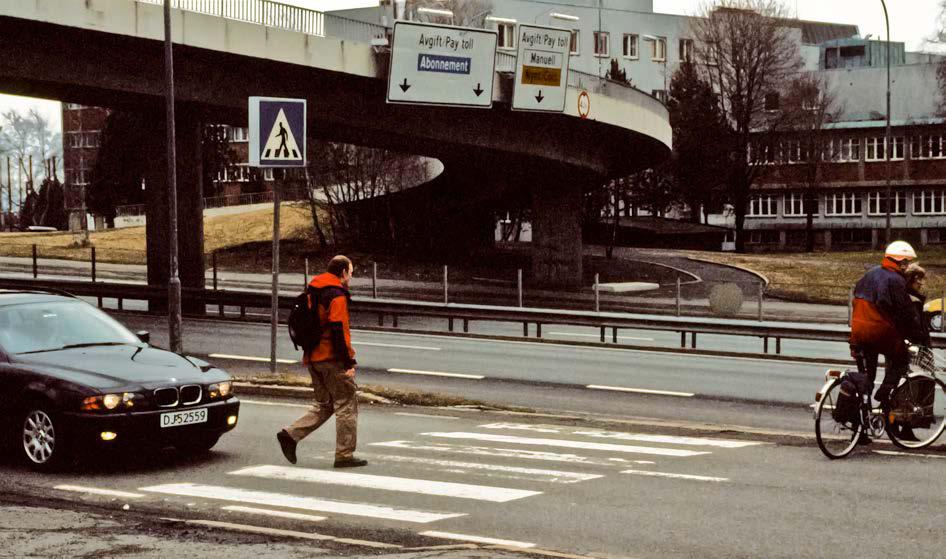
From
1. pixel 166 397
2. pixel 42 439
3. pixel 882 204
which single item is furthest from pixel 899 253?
pixel 882 204

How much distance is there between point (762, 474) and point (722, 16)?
64340 mm

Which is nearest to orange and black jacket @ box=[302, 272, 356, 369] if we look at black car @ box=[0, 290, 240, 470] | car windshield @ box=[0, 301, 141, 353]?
black car @ box=[0, 290, 240, 470]

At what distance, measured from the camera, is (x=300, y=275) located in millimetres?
46000

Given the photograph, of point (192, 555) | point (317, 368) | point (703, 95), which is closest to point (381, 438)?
point (317, 368)

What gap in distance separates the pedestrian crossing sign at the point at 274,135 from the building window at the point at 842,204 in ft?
245

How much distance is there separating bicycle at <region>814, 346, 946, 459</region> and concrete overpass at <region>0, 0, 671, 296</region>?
1780cm

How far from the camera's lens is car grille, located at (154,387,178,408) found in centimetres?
1015

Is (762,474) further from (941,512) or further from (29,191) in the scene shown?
(29,191)

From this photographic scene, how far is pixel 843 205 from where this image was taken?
8588cm

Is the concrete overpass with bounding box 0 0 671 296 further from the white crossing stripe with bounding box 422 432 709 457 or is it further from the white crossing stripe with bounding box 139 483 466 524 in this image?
the white crossing stripe with bounding box 139 483 466 524

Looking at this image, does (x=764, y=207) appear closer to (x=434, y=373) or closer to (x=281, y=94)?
(x=281, y=94)

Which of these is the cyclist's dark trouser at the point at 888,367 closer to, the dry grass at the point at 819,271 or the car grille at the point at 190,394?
the car grille at the point at 190,394

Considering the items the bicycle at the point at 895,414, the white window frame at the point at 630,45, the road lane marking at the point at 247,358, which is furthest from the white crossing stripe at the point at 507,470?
the white window frame at the point at 630,45

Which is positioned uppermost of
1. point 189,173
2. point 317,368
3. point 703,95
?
point 703,95
